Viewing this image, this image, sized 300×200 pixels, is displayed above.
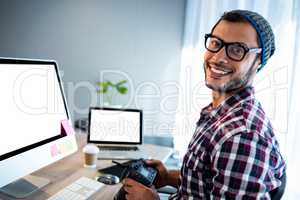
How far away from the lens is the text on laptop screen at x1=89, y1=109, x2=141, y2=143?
5.36ft

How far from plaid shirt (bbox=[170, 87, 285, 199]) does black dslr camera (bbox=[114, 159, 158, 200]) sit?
0.63ft

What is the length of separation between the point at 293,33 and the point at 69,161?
160 centimetres

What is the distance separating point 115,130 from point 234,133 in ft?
3.13

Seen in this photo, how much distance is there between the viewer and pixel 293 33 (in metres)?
1.74

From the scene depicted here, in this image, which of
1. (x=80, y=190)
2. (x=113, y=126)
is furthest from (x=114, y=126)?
(x=80, y=190)

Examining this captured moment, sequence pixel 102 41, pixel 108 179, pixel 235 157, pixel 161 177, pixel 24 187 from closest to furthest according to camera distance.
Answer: pixel 235 157, pixel 24 187, pixel 108 179, pixel 161 177, pixel 102 41

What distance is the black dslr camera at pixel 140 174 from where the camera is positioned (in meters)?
1.06

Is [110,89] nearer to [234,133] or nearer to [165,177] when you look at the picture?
[165,177]

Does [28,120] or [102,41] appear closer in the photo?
[28,120]

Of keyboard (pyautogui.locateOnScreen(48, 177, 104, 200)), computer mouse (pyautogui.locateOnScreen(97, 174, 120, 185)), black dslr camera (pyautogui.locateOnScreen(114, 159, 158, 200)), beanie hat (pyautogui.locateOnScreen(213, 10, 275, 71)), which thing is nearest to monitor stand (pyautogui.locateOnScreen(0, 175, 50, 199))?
keyboard (pyautogui.locateOnScreen(48, 177, 104, 200))

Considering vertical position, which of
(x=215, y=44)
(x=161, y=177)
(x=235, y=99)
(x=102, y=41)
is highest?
(x=102, y=41)

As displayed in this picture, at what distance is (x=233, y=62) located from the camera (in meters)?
1.02

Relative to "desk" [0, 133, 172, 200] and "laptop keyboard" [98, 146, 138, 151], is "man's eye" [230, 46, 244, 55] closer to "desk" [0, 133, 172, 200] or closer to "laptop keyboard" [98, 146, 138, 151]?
"desk" [0, 133, 172, 200]

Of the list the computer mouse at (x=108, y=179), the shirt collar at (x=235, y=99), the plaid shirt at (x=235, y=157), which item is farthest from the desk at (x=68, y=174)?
the shirt collar at (x=235, y=99)
